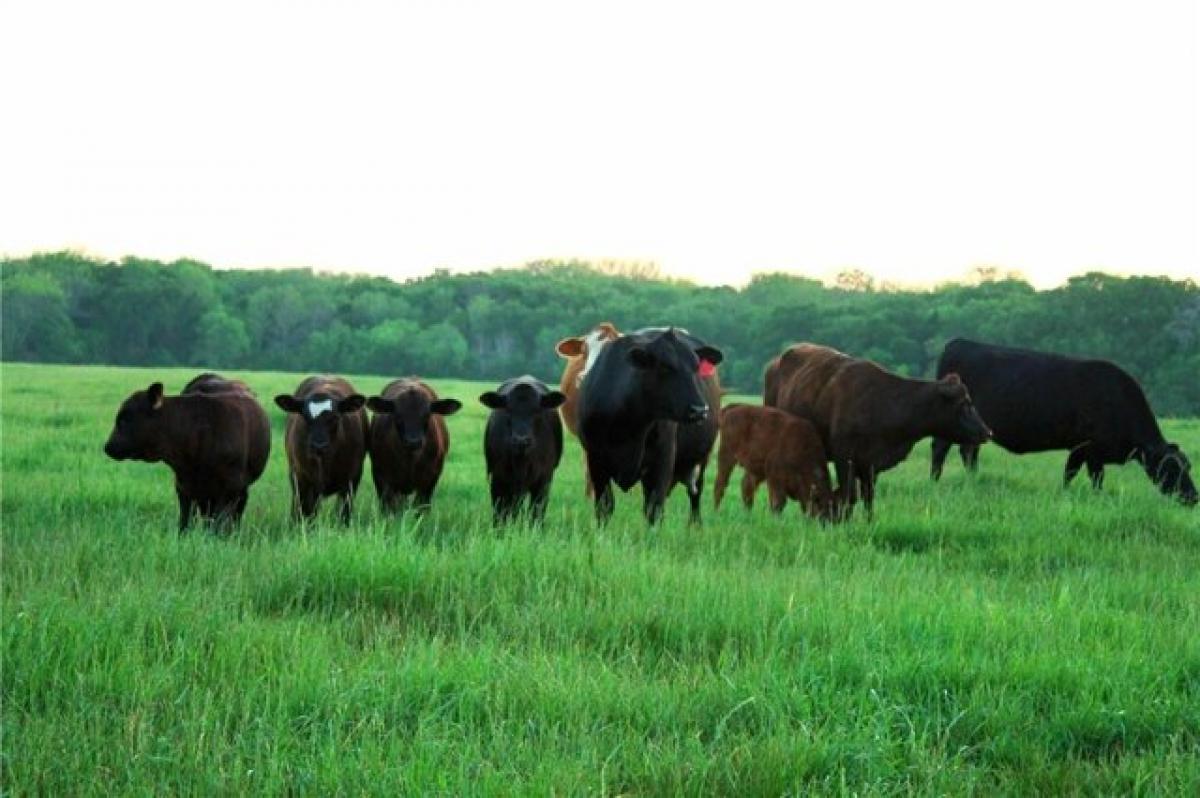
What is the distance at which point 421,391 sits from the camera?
34.9ft

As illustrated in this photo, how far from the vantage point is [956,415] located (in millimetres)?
11500

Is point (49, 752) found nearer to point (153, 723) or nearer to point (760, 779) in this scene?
point (153, 723)

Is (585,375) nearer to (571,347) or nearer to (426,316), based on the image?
(571,347)

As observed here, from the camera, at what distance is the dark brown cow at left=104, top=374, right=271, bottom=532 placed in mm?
9695

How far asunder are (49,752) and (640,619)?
2.93 meters

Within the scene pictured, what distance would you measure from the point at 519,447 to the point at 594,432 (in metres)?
0.90

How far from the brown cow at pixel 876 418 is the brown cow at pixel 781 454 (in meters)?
0.29

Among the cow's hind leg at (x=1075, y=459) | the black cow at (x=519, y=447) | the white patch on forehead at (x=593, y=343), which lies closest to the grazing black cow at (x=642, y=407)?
the black cow at (x=519, y=447)

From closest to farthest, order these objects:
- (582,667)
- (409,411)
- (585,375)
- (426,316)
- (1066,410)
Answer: (582,667), (409,411), (585,375), (1066,410), (426,316)

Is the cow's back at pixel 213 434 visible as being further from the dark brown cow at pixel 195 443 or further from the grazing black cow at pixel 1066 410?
the grazing black cow at pixel 1066 410

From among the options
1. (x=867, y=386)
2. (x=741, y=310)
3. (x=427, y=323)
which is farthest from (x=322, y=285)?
(x=867, y=386)

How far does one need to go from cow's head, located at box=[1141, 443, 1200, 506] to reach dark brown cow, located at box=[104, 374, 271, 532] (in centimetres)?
1008

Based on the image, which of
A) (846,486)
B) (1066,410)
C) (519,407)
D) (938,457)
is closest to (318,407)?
(519,407)

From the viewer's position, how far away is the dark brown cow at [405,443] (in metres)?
10.4
